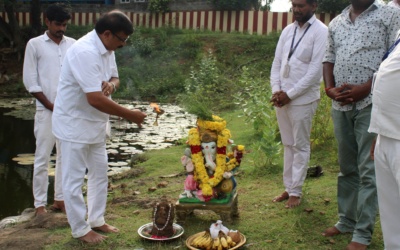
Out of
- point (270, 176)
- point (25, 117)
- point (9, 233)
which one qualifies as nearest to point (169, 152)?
point (270, 176)

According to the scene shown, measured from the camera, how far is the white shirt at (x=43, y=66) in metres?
5.07

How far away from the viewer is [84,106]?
13.5 ft

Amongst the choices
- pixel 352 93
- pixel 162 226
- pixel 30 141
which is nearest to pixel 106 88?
pixel 162 226

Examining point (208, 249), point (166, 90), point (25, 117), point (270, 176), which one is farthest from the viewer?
point (166, 90)

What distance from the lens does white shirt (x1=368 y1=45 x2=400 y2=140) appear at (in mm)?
2928

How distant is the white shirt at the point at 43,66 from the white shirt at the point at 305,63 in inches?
87.8

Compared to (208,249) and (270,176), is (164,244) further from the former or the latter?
(270,176)

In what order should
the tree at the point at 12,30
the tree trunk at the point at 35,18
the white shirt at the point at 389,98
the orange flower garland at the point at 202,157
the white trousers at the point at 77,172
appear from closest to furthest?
the white shirt at the point at 389,98 → the white trousers at the point at 77,172 → the orange flower garland at the point at 202,157 → the tree at the point at 12,30 → the tree trunk at the point at 35,18

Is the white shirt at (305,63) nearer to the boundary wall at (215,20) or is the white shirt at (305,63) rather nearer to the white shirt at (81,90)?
the white shirt at (81,90)

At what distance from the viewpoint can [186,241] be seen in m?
4.09

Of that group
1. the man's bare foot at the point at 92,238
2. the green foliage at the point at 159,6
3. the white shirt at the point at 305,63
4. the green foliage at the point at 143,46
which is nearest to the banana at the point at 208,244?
the man's bare foot at the point at 92,238

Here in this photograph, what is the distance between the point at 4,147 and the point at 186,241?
623 cm

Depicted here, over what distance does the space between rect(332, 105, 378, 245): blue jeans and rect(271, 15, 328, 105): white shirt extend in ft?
2.25

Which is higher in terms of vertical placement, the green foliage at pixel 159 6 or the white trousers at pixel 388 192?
the green foliage at pixel 159 6
